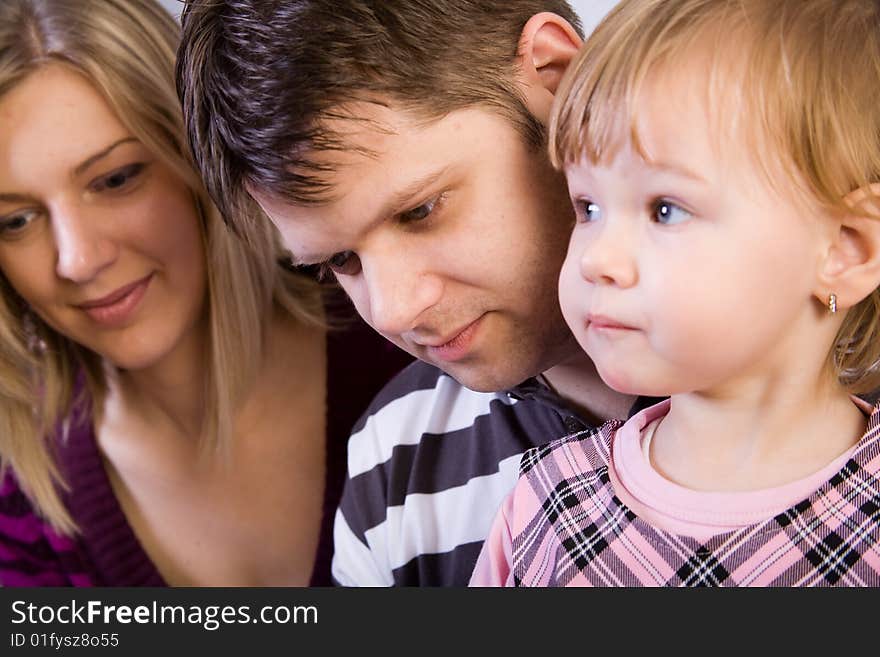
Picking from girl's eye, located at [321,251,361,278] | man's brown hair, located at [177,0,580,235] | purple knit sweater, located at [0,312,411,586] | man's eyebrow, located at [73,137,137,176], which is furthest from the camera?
purple knit sweater, located at [0,312,411,586]

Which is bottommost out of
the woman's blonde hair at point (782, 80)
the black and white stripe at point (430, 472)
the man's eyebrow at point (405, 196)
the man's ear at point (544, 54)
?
the black and white stripe at point (430, 472)

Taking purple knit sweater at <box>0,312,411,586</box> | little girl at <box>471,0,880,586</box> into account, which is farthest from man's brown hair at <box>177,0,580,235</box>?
purple knit sweater at <box>0,312,411,586</box>

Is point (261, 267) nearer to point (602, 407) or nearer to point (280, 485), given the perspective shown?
point (280, 485)

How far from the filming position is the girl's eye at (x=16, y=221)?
1.45 meters

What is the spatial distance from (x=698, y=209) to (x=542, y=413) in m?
0.51

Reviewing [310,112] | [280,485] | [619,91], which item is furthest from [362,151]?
[280,485]

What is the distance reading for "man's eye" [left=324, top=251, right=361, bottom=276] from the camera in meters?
1.12

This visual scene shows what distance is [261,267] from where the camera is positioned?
1.69 metres

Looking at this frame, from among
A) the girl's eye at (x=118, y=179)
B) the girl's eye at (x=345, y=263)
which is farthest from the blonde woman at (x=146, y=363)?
the girl's eye at (x=345, y=263)

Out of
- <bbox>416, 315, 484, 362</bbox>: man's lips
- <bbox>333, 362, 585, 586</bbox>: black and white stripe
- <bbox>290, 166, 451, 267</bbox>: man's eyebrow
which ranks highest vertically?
<bbox>290, 166, 451, 267</bbox>: man's eyebrow

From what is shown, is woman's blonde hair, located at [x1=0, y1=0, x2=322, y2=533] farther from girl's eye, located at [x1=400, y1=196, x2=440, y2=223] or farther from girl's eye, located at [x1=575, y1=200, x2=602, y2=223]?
girl's eye, located at [x1=575, y1=200, x2=602, y2=223]

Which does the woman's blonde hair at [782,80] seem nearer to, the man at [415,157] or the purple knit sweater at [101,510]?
the man at [415,157]

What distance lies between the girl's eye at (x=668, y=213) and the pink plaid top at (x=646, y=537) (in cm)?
24

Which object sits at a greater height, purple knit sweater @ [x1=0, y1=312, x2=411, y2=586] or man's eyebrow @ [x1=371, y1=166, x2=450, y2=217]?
man's eyebrow @ [x1=371, y1=166, x2=450, y2=217]
